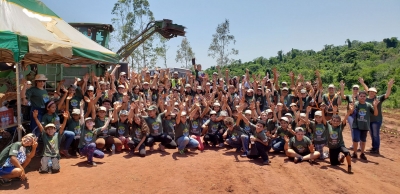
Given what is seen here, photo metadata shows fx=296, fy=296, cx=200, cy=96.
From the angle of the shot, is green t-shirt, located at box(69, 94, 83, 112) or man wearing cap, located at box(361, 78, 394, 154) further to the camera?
man wearing cap, located at box(361, 78, 394, 154)

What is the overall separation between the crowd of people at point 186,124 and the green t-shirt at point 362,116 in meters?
0.02

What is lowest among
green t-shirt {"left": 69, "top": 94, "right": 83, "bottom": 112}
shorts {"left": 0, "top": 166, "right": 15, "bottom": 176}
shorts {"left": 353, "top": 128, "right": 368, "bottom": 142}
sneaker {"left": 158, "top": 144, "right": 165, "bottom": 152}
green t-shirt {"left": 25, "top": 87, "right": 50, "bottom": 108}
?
sneaker {"left": 158, "top": 144, "right": 165, "bottom": 152}

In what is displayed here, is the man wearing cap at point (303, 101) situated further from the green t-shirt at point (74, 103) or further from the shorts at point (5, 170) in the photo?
the shorts at point (5, 170)

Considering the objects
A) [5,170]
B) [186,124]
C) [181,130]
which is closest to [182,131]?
[181,130]

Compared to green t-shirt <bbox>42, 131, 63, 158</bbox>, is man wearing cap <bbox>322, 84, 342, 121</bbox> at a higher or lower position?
Result: higher

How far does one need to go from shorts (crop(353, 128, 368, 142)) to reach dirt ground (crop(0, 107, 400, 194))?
59 centimetres

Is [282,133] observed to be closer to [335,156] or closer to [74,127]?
[335,156]

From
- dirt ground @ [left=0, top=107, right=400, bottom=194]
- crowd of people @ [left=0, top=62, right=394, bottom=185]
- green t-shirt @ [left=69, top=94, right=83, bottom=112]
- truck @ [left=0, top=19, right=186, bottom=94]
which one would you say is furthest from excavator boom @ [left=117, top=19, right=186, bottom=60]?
dirt ground @ [left=0, top=107, right=400, bottom=194]

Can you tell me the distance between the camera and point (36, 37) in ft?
18.7

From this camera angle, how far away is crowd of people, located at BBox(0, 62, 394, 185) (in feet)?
21.7

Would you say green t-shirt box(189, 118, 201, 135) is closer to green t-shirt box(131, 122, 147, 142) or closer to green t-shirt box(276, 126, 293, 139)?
green t-shirt box(131, 122, 147, 142)

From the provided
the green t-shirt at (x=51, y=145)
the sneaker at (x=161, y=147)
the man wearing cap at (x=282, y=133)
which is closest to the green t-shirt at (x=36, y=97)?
the green t-shirt at (x=51, y=145)

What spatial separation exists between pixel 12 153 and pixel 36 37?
220 centimetres

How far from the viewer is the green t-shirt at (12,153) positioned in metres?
5.09
